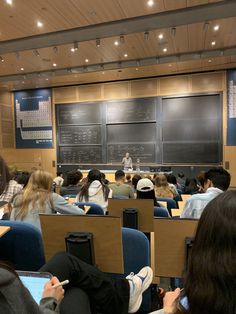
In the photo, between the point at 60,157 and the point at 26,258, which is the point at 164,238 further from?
the point at 60,157

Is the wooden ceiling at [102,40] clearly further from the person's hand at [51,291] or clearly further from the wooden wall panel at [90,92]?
the person's hand at [51,291]

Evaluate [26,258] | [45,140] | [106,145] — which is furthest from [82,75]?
[26,258]

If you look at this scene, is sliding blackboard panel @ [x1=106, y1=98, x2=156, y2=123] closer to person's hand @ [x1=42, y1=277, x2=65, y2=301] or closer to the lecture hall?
the lecture hall

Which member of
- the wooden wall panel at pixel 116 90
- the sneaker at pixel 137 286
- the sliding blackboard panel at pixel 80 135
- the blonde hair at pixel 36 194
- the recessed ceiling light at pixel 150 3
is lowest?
the sneaker at pixel 137 286

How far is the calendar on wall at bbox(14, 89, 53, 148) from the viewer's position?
1038 centimetres

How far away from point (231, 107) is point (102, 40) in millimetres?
4773

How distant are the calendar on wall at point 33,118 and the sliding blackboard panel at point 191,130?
4.67 m

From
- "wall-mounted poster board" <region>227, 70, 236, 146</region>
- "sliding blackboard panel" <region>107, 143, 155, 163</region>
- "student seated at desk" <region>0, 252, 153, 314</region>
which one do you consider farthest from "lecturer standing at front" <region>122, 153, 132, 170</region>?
"student seated at desk" <region>0, 252, 153, 314</region>

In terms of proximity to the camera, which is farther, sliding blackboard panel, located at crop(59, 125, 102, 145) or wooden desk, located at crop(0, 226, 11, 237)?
sliding blackboard panel, located at crop(59, 125, 102, 145)

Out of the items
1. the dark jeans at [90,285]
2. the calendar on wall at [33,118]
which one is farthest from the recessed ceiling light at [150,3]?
the calendar on wall at [33,118]

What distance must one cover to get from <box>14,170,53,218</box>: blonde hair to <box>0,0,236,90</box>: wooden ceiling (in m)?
3.29

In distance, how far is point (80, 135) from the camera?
998cm

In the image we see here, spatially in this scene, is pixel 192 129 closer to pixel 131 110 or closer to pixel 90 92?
pixel 131 110

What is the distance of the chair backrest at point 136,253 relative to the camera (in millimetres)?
1704
